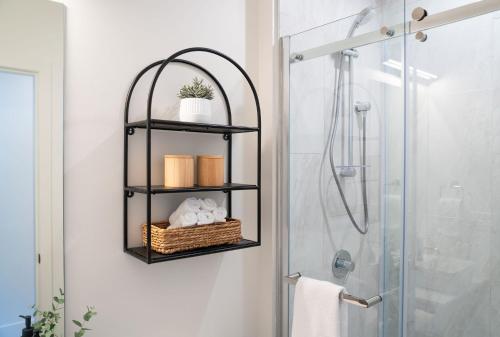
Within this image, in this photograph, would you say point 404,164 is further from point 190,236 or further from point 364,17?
point 190,236

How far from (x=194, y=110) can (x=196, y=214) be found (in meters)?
0.37

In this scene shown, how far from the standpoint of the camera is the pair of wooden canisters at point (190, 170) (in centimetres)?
142

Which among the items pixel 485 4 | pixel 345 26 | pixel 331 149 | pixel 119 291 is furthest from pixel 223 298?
pixel 485 4

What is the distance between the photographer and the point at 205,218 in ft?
4.85

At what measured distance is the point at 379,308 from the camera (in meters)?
1.52

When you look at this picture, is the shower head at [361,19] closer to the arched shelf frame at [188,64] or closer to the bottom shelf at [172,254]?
the arched shelf frame at [188,64]

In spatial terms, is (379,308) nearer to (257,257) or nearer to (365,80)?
(257,257)

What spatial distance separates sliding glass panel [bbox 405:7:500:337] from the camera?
1255mm

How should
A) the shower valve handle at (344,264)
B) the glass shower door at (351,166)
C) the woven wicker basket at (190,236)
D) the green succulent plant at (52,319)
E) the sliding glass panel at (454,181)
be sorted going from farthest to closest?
the shower valve handle at (344,264), the glass shower door at (351,166), the woven wicker basket at (190,236), the sliding glass panel at (454,181), the green succulent plant at (52,319)

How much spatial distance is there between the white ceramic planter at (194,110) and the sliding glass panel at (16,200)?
475mm

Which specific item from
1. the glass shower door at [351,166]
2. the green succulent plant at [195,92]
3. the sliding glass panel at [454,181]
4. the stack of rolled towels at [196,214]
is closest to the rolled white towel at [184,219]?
the stack of rolled towels at [196,214]

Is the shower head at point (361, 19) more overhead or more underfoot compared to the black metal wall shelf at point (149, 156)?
more overhead

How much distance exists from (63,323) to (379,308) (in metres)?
1.10

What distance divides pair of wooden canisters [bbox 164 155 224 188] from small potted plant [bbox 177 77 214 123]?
14 cm
